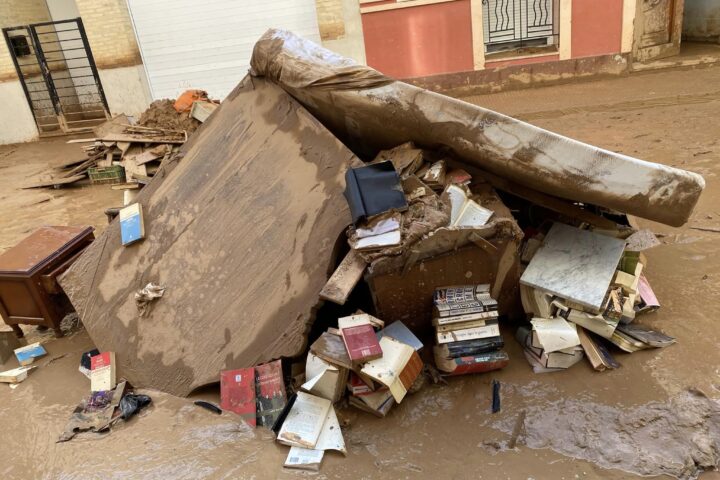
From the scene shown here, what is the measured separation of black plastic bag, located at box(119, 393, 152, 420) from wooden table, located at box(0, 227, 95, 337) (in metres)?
1.19

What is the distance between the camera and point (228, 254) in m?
3.23

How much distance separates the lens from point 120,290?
133 inches

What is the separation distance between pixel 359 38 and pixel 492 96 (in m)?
3.02

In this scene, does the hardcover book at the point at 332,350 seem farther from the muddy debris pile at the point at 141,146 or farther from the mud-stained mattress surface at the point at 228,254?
the muddy debris pile at the point at 141,146

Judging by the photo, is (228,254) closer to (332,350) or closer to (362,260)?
(362,260)

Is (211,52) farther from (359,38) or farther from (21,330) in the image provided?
(21,330)

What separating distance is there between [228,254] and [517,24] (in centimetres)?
1011

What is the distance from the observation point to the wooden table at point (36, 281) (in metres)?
3.48

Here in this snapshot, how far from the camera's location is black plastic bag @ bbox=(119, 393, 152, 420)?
2.78 m

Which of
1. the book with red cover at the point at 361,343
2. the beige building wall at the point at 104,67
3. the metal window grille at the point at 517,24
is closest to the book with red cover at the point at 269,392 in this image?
the book with red cover at the point at 361,343

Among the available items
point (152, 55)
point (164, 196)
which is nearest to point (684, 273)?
point (164, 196)

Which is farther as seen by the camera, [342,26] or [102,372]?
[342,26]

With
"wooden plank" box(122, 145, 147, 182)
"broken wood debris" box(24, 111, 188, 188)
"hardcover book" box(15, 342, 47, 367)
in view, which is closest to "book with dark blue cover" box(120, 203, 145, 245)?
"hardcover book" box(15, 342, 47, 367)

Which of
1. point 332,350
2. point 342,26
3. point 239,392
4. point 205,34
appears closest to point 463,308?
point 332,350
